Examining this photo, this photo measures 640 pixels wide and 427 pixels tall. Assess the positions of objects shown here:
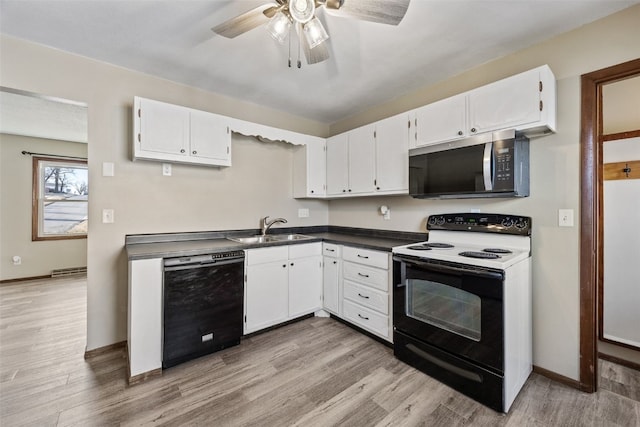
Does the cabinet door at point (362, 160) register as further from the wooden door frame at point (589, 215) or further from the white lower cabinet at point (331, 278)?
the wooden door frame at point (589, 215)

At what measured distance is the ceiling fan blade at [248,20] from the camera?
4.55 feet

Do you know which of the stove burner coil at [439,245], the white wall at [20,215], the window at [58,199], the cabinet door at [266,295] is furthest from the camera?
the window at [58,199]

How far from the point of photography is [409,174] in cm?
245

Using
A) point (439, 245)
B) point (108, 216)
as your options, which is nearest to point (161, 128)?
point (108, 216)

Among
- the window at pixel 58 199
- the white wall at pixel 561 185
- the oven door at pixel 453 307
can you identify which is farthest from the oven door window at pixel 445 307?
the window at pixel 58 199

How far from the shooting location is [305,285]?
9.36ft

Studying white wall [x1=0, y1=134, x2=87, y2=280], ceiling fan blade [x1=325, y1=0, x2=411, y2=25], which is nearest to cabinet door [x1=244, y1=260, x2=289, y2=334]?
ceiling fan blade [x1=325, y1=0, x2=411, y2=25]

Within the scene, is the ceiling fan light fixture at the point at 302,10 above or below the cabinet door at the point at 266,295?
above

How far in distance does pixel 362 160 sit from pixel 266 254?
Answer: 4.72 ft

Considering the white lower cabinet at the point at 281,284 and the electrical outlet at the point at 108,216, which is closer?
the electrical outlet at the point at 108,216

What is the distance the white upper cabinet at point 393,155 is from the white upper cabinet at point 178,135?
1531 mm

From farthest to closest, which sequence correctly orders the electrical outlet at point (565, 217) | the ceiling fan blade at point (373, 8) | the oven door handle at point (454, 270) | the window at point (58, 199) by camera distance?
the window at point (58, 199) < the electrical outlet at point (565, 217) < the oven door handle at point (454, 270) < the ceiling fan blade at point (373, 8)

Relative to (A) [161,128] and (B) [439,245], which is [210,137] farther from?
(B) [439,245]

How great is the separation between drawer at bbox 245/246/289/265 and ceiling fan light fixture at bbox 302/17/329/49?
1721 millimetres
